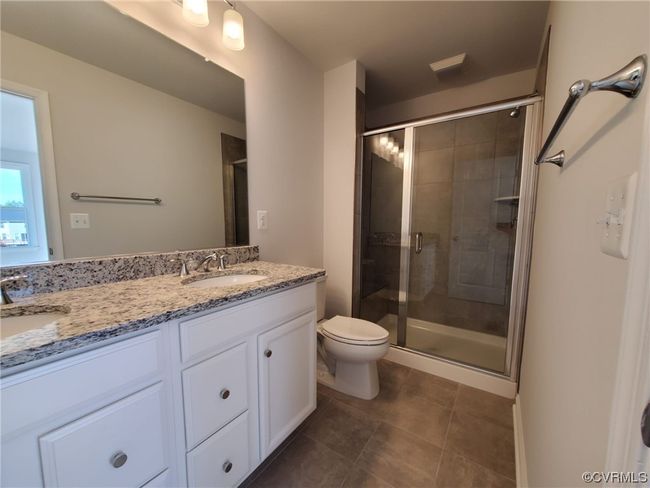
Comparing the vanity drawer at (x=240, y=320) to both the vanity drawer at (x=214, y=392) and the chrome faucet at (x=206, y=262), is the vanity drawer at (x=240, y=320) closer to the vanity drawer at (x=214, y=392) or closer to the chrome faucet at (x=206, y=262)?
the vanity drawer at (x=214, y=392)

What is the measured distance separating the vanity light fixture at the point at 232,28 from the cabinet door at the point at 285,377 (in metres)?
1.46

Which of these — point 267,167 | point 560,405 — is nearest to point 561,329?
point 560,405

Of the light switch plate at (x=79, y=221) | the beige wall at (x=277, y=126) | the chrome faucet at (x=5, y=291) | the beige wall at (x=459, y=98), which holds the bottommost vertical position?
the chrome faucet at (x=5, y=291)

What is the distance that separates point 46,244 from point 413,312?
2.52 m

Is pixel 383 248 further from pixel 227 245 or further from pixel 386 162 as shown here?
pixel 227 245

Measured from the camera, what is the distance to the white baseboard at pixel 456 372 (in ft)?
5.42

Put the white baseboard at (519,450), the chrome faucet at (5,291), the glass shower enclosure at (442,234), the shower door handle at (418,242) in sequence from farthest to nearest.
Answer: the shower door handle at (418,242) → the glass shower enclosure at (442,234) → the white baseboard at (519,450) → the chrome faucet at (5,291)

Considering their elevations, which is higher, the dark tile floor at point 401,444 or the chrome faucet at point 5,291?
the chrome faucet at point 5,291

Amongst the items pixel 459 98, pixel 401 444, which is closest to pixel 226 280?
pixel 401 444

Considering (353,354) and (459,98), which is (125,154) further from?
(459,98)

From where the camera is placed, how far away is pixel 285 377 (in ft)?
3.82

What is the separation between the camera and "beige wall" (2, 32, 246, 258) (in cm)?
90

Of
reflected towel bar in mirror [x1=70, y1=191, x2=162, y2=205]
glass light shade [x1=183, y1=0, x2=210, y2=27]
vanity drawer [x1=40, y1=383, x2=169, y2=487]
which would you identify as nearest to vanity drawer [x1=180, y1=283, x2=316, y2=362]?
vanity drawer [x1=40, y1=383, x2=169, y2=487]

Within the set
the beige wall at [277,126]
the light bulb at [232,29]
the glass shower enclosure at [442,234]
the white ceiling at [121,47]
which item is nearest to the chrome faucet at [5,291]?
the white ceiling at [121,47]
